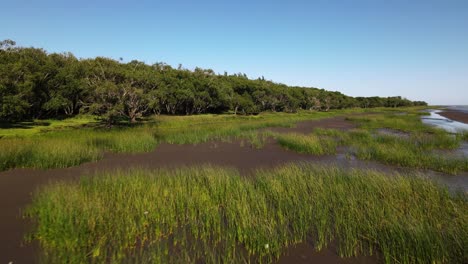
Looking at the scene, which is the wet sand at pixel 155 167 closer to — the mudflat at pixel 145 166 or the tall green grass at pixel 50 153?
the mudflat at pixel 145 166

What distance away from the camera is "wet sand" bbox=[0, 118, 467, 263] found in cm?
595

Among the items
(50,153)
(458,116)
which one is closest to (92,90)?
(50,153)

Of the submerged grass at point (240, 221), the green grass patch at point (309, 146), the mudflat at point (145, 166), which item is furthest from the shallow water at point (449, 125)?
the submerged grass at point (240, 221)

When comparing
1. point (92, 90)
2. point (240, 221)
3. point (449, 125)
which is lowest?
point (449, 125)

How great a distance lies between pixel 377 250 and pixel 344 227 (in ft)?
3.28

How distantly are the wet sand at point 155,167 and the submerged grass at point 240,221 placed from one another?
1.32 ft

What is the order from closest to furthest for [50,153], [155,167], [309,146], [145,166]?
[50,153]
[155,167]
[145,166]
[309,146]

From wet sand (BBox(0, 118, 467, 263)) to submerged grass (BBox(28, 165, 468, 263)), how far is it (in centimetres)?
40

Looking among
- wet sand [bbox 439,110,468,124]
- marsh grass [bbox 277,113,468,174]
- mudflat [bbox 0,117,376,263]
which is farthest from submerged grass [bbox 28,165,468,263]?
wet sand [bbox 439,110,468,124]

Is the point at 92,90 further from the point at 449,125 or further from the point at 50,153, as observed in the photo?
the point at 449,125

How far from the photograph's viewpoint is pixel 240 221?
677cm

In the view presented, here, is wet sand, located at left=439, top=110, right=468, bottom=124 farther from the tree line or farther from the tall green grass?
the tall green grass

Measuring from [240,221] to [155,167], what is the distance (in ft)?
31.4

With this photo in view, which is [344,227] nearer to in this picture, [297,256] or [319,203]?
[319,203]
